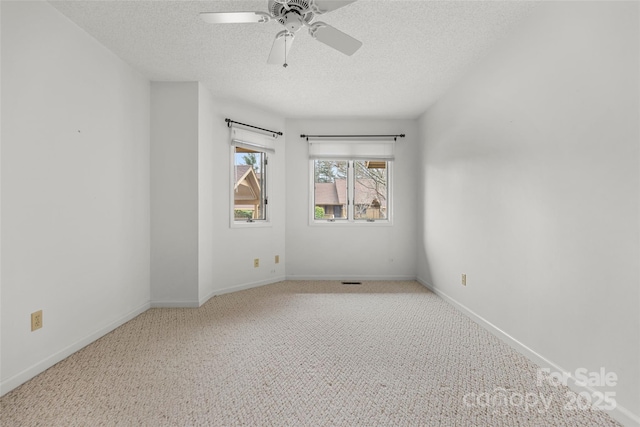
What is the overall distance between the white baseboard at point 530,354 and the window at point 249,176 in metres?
2.58

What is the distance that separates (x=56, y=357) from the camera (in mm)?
2053

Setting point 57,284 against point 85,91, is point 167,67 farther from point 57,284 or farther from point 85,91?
point 57,284

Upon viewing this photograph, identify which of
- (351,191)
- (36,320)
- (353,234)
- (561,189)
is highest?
(351,191)

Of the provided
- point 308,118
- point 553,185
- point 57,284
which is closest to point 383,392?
point 553,185

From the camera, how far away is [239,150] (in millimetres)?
4043

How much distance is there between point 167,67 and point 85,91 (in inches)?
30.8

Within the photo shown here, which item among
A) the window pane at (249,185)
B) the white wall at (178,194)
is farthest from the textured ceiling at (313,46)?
the window pane at (249,185)

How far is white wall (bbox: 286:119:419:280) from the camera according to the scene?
4.56 metres

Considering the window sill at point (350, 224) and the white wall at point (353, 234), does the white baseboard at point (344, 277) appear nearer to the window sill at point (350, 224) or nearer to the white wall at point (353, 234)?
the white wall at point (353, 234)

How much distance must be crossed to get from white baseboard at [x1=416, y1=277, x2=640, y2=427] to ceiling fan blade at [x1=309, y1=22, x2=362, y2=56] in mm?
2320

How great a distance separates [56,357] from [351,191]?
3705mm

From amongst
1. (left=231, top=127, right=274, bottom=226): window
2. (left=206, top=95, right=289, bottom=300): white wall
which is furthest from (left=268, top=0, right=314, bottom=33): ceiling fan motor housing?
(left=231, top=127, right=274, bottom=226): window

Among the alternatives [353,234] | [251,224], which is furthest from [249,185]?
[353,234]

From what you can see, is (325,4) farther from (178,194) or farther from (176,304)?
(176,304)
